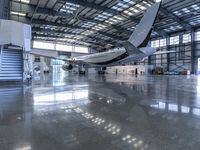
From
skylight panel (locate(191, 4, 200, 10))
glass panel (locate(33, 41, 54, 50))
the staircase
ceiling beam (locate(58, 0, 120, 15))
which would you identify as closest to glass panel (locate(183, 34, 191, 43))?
skylight panel (locate(191, 4, 200, 10))

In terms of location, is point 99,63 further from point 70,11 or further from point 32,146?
point 32,146

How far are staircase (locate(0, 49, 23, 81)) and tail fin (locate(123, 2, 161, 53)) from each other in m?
8.03

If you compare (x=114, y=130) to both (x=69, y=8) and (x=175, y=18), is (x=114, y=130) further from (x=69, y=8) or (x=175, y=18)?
(x=175, y=18)

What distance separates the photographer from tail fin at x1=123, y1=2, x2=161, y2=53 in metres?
13.8

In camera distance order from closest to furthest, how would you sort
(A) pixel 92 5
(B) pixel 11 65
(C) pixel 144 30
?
(B) pixel 11 65 → (C) pixel 144 30 → (A) pixel 92 5

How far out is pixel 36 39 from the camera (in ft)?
155

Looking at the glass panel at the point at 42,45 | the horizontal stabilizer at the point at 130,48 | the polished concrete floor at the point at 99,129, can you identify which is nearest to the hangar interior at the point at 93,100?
the polished concrete floor at the point at 99,129

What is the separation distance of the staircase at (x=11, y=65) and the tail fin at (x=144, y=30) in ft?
26.3

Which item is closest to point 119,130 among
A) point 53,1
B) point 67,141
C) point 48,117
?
point 67,141

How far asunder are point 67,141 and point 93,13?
28.3 metres

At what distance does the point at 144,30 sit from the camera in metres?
14.6

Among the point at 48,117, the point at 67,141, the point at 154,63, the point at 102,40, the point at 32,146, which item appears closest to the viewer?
the point at 32,146

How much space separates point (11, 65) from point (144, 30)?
1075 centimetres

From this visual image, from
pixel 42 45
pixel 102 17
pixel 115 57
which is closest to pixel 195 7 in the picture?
pixel 102 17
